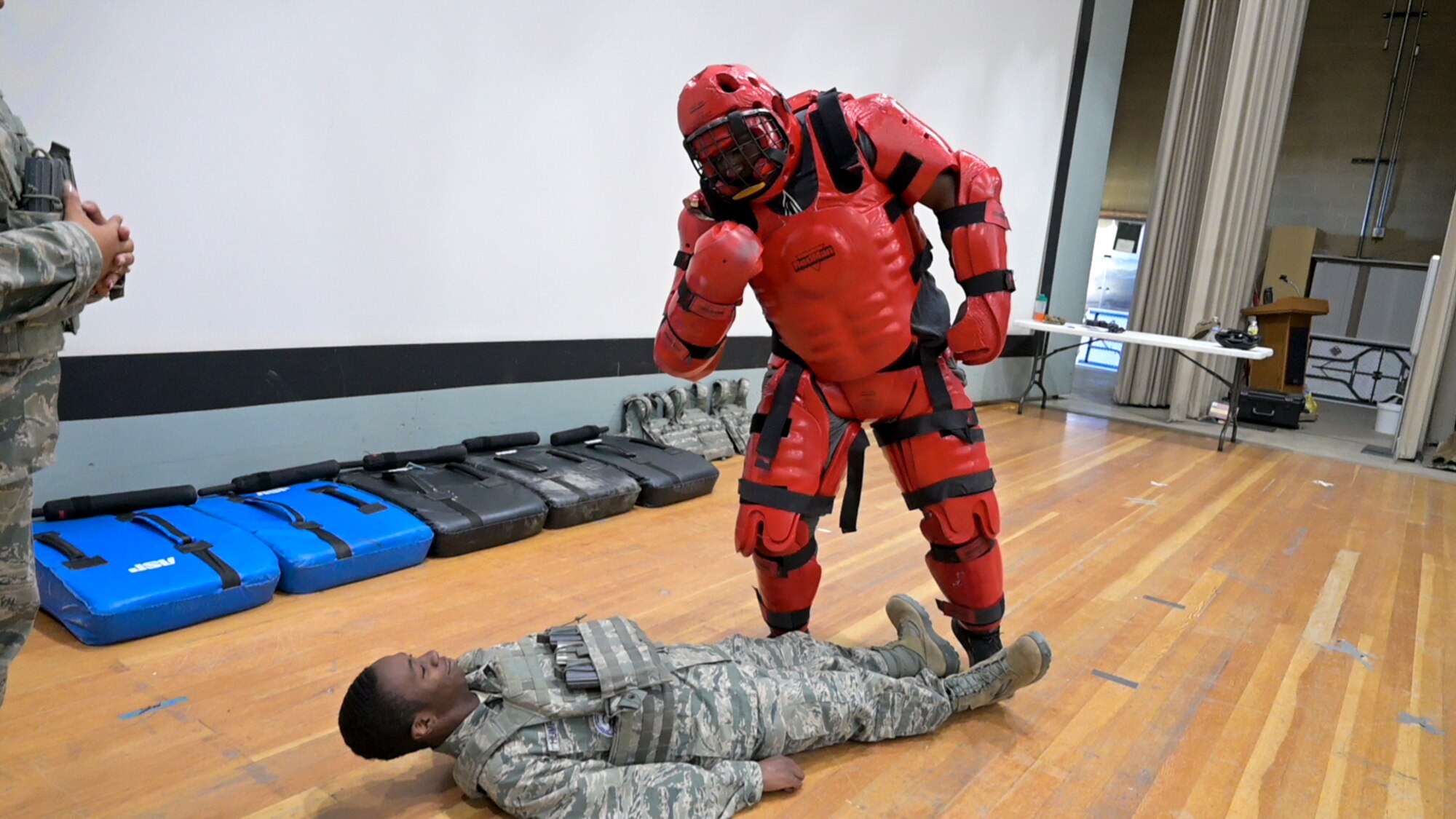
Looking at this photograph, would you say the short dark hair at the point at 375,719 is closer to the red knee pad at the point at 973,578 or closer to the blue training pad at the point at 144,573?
the blue training pad at the point at 144,573

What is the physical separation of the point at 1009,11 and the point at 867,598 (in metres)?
5.38

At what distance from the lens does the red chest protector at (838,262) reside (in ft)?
7.07

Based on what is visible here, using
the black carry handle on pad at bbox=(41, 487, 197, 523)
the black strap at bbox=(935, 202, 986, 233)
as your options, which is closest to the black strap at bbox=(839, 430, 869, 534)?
the black strap at bbox=(935, 202, 986, 233)

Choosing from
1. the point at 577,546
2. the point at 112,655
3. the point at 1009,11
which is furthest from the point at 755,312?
the point at 112,655

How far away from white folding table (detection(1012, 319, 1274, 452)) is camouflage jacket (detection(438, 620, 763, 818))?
5611 mm

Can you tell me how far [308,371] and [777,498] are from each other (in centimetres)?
218

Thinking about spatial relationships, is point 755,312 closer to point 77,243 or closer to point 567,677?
point 567,677

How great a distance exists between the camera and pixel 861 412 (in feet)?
7.71

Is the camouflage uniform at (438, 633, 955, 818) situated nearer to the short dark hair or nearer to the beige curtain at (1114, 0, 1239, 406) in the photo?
the short dark hair

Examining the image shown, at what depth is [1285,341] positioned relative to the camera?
780 centimetres

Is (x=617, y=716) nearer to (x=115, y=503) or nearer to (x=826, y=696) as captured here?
(x=826, y=696)

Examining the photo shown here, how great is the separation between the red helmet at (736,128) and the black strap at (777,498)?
725 mm

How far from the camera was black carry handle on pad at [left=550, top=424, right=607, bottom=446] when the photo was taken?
4.36m

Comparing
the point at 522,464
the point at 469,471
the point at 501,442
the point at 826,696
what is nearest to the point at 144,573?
the point at 469,471
